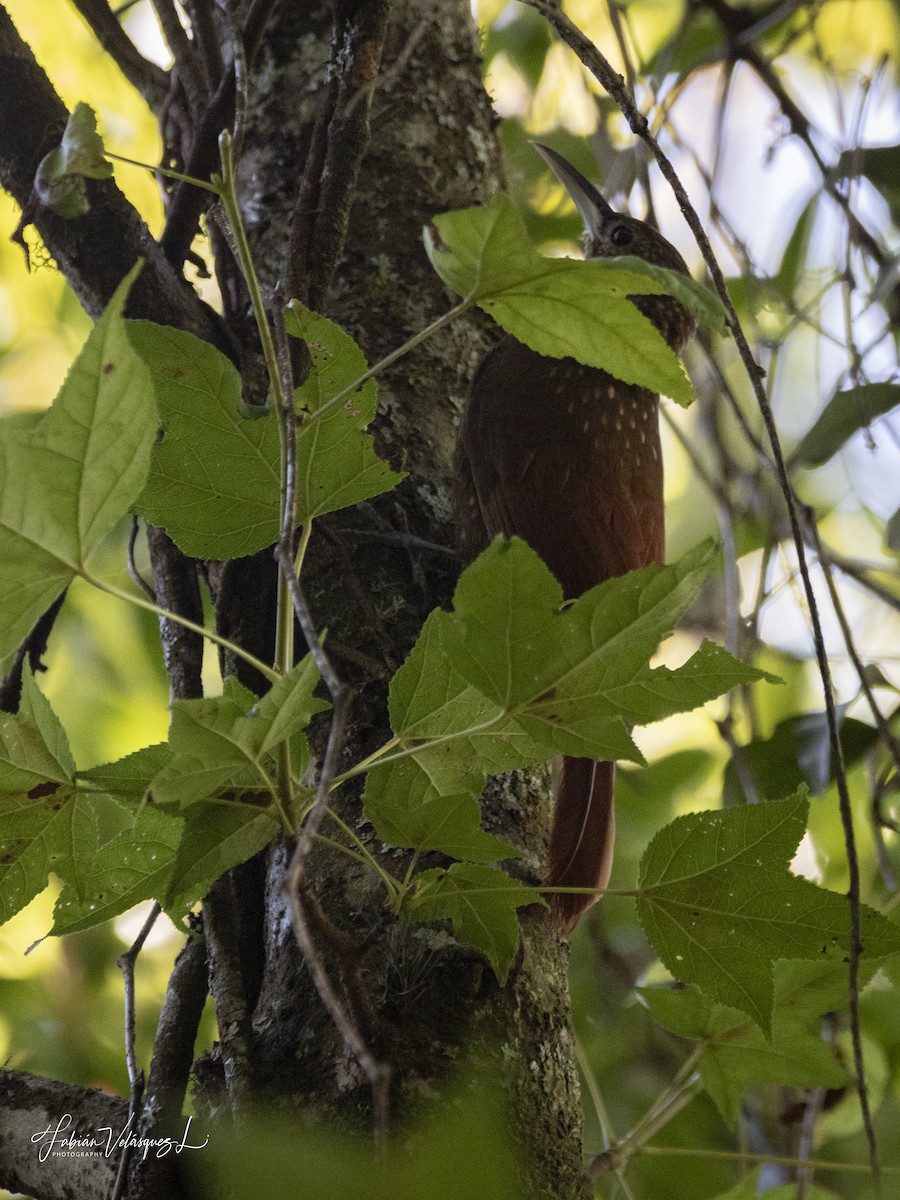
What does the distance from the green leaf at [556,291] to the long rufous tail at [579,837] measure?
0.56m

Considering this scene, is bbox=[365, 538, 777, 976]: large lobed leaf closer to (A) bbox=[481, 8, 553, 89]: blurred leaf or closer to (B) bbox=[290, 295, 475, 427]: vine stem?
(B) bbox=[290, 295, 475, 427]: vine stem

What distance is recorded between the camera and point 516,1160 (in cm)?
93

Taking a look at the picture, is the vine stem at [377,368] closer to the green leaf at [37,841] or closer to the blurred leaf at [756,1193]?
the green leaf at [37,841]

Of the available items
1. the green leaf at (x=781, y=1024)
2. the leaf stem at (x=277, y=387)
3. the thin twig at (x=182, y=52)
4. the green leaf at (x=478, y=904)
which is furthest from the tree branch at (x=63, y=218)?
the green leaf at (x=781, y=1024)

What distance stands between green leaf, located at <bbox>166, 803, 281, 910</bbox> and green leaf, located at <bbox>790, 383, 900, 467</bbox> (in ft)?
4.51

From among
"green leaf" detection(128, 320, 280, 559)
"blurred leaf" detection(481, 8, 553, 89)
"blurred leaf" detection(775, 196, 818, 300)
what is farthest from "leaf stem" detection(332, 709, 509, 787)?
"blurred leaf" detection(481, 8, 553, 89)

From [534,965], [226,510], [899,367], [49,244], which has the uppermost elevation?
[899,367]

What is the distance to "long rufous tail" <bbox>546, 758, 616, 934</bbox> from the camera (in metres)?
1.18

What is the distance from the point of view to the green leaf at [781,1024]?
46.9 inches

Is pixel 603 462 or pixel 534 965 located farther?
pixel 603 462

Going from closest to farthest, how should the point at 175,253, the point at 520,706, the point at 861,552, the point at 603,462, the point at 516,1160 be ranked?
1. the point at 520,706
2. the point at 516,1160
3. the point at 175,253
4. the point at 603,462
5. the point at 861,552

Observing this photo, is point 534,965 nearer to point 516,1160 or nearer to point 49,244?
point 516,1160

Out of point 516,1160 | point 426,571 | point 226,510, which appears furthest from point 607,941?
point 226,510

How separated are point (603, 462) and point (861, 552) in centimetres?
163
